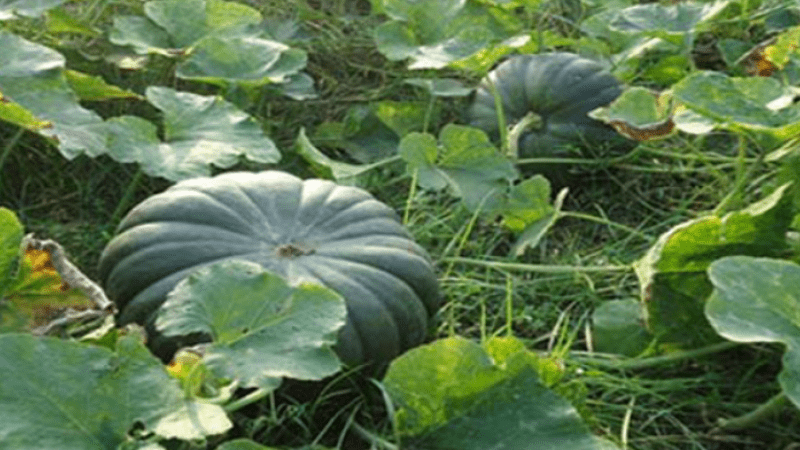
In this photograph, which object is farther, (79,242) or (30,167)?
(30,167)

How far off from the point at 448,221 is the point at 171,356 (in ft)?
2.53

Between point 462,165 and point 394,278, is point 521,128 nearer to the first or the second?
point 462,165

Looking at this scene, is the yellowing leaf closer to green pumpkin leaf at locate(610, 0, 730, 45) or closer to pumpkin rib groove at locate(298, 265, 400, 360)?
pumpkin rib groove at locate(298, 265, 400, 360)

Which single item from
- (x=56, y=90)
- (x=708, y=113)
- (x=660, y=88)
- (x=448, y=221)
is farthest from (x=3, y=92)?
(x=660, y=88)

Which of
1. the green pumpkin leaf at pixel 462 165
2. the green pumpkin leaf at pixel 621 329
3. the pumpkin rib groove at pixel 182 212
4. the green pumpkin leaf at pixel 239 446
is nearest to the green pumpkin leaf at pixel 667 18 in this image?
the green pumpkin leaf at pixel 462 165

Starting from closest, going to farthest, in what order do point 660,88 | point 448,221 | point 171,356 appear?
point 171,356 < point 448,221 < point 660,88

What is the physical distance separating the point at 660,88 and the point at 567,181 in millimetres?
445

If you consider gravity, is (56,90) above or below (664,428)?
above

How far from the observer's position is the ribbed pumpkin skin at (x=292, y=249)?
7.17 feet

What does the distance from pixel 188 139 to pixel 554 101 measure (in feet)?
2.51

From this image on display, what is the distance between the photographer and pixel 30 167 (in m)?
2.89

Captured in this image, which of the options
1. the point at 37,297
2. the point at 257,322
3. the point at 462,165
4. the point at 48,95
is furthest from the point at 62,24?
the point at 257,322

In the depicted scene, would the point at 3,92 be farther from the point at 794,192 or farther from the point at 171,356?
the point at 794,192

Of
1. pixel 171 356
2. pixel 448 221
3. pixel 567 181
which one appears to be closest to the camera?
pixel 171 356
